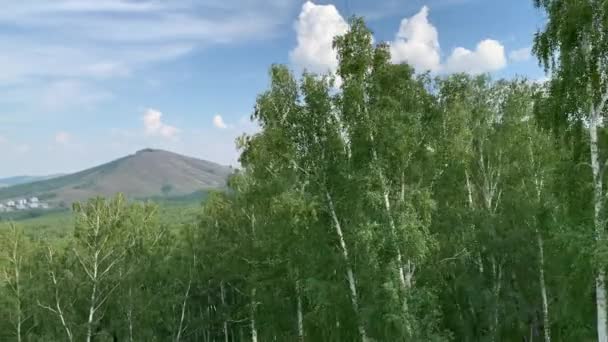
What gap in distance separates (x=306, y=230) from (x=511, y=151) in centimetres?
1520

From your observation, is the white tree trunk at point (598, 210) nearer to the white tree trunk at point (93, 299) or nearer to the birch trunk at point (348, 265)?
the birch trunk at point (348, 265)

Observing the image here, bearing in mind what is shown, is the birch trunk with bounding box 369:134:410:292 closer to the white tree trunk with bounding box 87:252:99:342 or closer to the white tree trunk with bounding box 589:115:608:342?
the white tree trunk with bounding box 589:115:608:342

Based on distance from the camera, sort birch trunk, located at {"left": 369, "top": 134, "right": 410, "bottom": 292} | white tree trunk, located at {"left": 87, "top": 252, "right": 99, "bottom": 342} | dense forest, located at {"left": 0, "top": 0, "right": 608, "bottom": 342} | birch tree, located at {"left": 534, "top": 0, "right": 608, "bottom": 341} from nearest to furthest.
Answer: birch tree, located at {"left": 534, "top": 0, "right": 608, "bottom": 341} < dense forest, located at {"left": 0, "top": 0, "right": 608, "bottom": 342} < birch trunk, located at {"left": 369, "top": 134, "right": 410, "bottom": 292} < white tree trunk, located at {"left": 87, "top": 252, "right": 99, "bottom": 342}

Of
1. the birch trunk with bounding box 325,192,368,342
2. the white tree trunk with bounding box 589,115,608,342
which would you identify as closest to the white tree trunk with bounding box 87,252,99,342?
the birch trunk with bounding box 325,192,368,342

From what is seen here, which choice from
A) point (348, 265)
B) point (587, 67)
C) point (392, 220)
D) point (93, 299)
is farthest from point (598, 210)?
point (93, 299)

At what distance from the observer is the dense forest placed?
15.9m

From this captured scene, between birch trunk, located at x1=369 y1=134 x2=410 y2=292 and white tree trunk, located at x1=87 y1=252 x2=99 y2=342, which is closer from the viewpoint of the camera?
birch trunk, located at x1=369 y1=134 x2=410 y2=292

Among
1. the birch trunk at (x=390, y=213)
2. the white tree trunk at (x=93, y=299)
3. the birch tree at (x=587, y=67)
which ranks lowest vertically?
the white tree trunk at (x=93, y=299)

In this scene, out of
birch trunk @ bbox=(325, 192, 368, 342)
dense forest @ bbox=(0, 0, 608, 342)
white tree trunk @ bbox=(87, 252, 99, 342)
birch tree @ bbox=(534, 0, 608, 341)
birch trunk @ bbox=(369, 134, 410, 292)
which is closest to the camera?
birch tree @ bbox=(534, 0, 608, 341)

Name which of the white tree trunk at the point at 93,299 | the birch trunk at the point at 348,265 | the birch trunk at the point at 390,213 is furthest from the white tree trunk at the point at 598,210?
the white tree trunk at the point at 93,299

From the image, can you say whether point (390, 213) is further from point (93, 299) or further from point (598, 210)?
point (93, 299)

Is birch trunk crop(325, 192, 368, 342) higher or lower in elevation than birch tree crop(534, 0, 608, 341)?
lower

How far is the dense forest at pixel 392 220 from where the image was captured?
1589cm

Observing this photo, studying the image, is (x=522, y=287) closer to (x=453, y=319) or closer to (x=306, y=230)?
(x=453, y=319)
